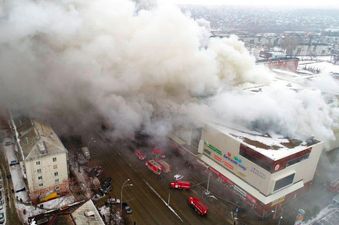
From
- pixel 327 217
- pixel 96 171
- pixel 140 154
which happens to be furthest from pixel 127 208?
pixel 327 217

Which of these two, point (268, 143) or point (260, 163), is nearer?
point (260, 163)

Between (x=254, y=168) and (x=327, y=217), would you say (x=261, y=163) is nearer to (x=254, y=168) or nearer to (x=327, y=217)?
(x=254, y=168)

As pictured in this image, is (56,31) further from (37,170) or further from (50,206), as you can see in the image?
(50,206)

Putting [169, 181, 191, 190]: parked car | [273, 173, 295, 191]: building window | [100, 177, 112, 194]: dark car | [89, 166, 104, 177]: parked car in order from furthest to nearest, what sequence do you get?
[89, 166, 104, 177]: parked car → [169, 181, 191, 190]: parked car → [100, 177, 112, 194]: dark car → [273, 173, 295, 191]: building window

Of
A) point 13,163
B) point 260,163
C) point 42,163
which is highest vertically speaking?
point 260,163

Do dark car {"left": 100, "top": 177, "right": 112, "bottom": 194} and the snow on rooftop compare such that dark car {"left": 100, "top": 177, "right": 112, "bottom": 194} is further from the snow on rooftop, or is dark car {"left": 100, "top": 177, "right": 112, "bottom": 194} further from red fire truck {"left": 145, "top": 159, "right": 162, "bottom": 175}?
the snow on rooftop

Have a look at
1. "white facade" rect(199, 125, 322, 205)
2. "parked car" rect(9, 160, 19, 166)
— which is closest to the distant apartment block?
"parked car" rect(9, 160, 19, 166)

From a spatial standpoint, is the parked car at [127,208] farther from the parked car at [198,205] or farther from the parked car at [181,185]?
the parked car at [198,205]
